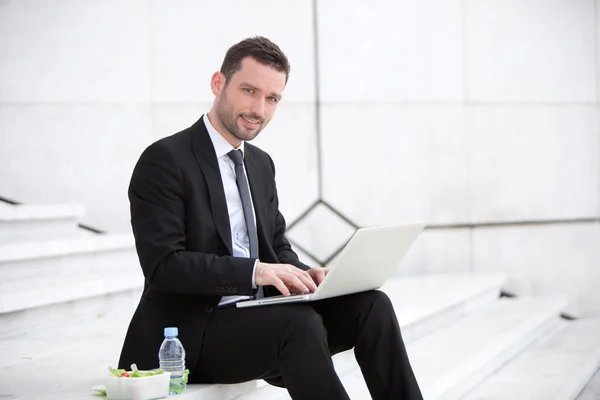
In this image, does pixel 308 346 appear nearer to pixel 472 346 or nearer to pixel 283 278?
pixel 283 278

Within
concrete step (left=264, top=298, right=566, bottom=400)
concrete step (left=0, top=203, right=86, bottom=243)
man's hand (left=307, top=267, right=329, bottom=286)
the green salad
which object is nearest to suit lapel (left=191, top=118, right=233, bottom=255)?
man's hand (left=307, top=267, right=329, bottom=286)

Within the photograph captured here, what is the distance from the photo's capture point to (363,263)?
2053 mm

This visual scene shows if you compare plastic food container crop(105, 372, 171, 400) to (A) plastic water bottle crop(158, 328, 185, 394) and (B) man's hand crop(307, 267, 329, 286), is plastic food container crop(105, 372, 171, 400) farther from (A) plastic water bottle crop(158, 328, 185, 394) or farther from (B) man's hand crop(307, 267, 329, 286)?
(B) man's hand crop(307, 267, 329, 286)

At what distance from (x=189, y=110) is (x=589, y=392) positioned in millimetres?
2701

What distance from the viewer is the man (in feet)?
6.59

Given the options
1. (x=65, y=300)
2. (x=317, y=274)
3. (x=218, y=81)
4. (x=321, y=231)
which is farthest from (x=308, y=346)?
(x=321, y=231)

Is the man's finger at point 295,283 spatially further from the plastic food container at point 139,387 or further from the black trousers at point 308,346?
the plastic food container at point 139,387

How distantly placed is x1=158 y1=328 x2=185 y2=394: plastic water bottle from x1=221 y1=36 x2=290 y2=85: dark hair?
679 mm

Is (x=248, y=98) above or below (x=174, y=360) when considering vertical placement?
above

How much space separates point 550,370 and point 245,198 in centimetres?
218

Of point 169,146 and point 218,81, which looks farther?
point 218,81

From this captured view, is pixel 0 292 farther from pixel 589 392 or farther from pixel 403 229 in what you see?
pixel 589 392

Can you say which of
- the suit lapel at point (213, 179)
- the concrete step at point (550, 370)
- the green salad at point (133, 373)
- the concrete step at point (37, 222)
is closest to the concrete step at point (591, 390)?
the concrete step at point (550, 370)

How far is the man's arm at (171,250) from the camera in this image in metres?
2.04
